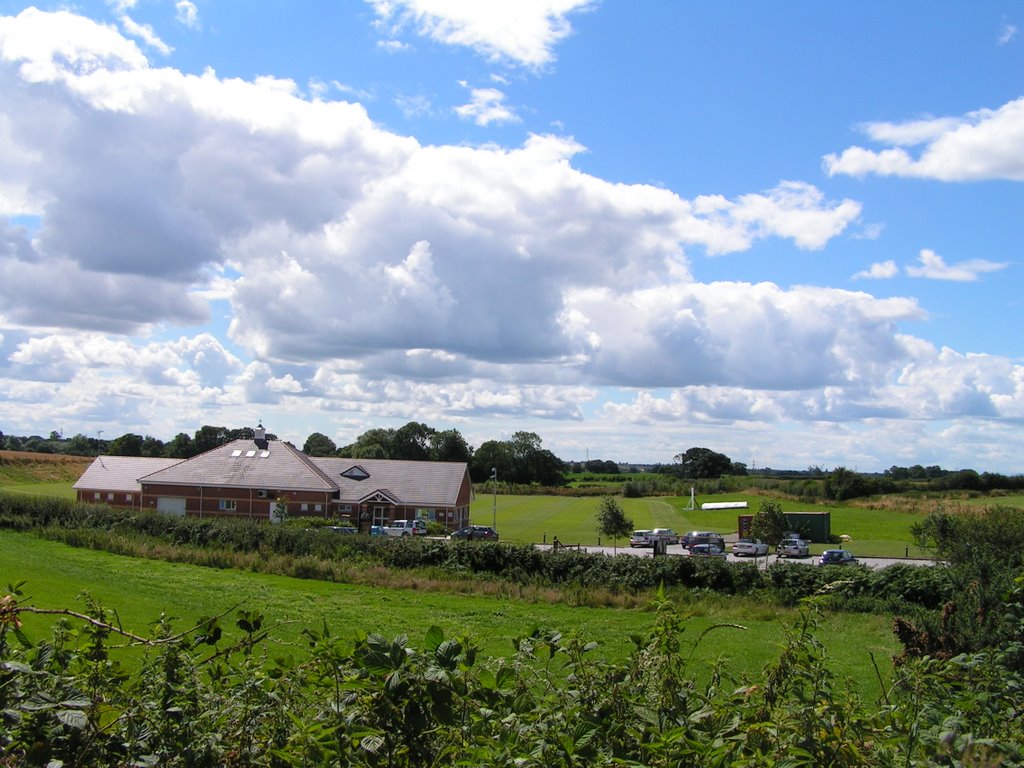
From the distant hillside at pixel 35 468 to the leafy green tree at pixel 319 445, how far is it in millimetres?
43308

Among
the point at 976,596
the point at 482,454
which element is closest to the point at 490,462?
the point at 482,454

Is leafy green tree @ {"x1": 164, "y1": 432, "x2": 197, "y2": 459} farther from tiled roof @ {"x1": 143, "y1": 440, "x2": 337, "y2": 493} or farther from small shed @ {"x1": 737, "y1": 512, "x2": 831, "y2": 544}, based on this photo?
small shed @ {"x1": 737, "y1": 512, "x2": 831, "y2": 544}

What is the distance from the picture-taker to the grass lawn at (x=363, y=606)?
2295cm

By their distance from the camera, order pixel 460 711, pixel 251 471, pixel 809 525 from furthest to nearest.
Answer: pixel 809 525 → pixel 251 471 → pixel 460 711

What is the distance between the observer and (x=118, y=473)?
73.5 meters

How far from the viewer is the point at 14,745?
7.29 feet

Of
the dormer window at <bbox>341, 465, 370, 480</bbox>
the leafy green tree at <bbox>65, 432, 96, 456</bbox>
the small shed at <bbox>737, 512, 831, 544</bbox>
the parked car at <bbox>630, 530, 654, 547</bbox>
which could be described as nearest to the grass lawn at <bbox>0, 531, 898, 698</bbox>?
the parked car at <bbox>630, 530, 654, 547</bbox>

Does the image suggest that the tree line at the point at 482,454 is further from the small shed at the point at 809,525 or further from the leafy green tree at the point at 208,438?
the small shed at the point at 809,525

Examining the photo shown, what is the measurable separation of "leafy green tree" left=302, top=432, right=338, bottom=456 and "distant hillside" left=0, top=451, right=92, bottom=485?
43.3 metres

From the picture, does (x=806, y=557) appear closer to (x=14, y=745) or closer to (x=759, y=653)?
(x=759, y=653)

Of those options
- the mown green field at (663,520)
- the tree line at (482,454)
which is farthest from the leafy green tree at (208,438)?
the mown green field at (663,520)

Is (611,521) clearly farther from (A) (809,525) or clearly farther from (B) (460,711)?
(B) (460,711)

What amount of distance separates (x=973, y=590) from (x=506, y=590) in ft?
86.1

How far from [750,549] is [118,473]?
52017 mm
